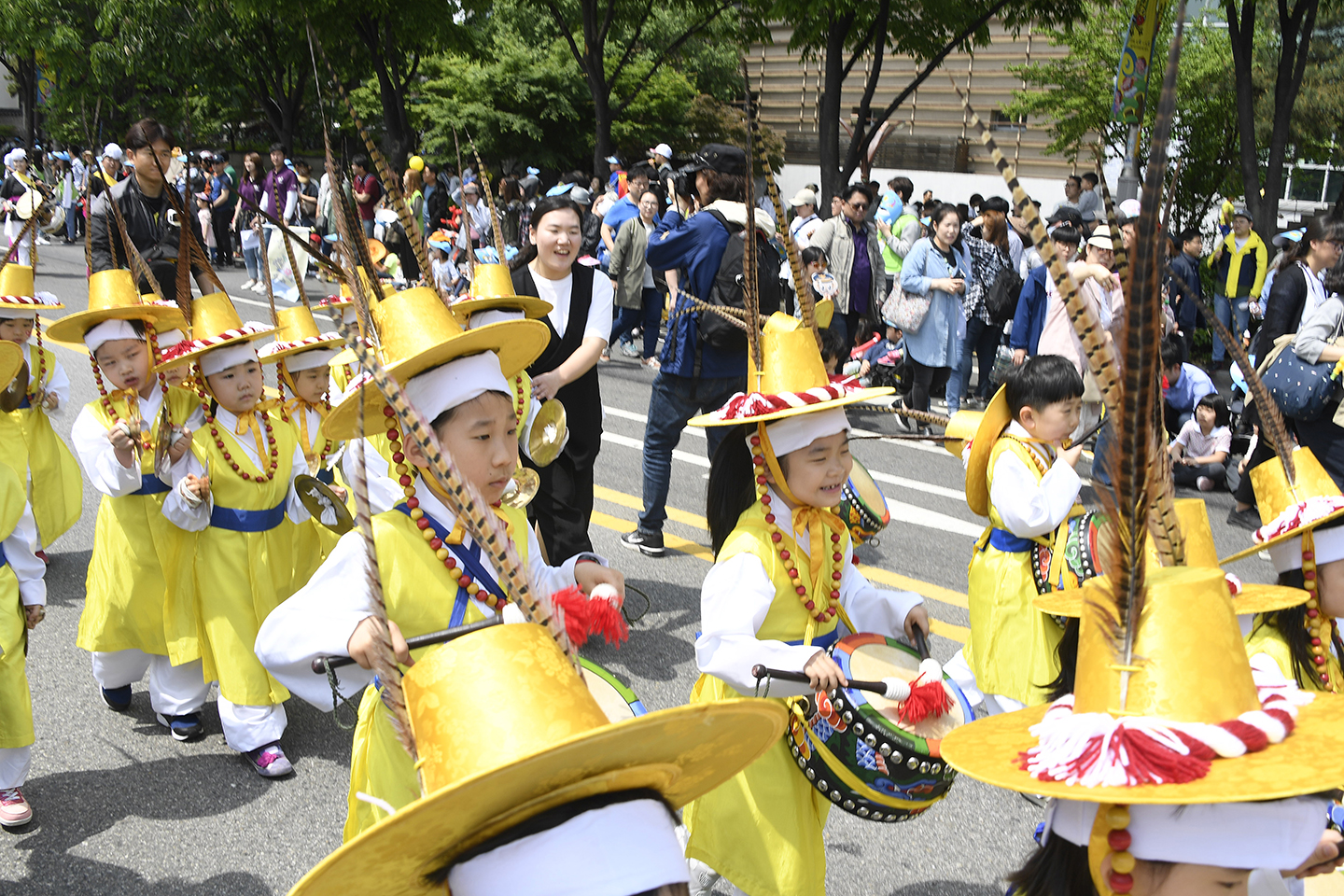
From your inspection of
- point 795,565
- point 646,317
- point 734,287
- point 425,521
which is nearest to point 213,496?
point 425,521

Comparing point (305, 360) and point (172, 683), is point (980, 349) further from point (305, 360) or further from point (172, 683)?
point (172, 683)

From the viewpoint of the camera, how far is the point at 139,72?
3088 centimetres

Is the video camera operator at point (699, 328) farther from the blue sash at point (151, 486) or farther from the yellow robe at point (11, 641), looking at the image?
the yellow robe at point (11, 641)

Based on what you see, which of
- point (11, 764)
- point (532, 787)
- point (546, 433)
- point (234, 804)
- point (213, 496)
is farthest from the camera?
point (546, 433)

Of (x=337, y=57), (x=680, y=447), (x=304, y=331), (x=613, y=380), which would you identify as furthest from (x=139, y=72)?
(x=304, y=331)

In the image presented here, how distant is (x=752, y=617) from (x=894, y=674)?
0.36m

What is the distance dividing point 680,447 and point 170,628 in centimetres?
499

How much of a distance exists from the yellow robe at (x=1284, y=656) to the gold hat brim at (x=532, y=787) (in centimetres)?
189

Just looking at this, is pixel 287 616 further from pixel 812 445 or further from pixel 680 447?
pixel 680 447

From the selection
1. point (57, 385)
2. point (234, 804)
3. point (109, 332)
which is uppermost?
point (109, 332)

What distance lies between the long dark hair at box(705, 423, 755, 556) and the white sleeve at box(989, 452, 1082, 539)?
101 cm

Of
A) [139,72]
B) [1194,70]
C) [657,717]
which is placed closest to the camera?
[657,717]

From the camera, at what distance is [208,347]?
4109mm

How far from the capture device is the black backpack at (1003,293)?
9875mm
